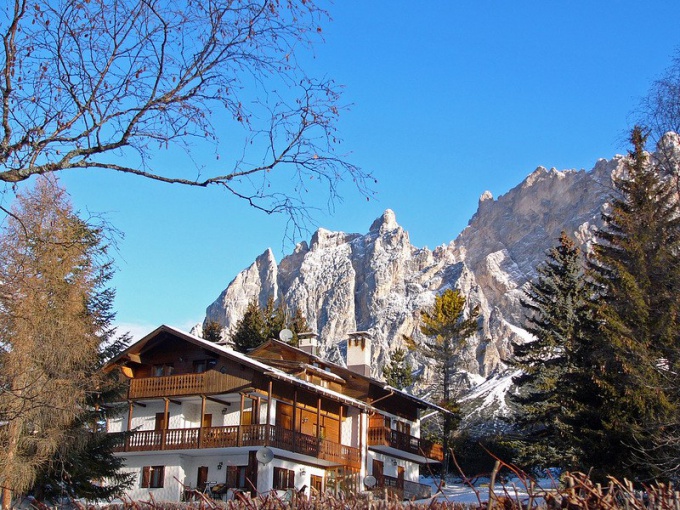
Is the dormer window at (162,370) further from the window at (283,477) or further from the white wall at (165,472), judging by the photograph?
the window at (283,477)

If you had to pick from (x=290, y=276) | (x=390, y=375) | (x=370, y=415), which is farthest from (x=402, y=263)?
(x=370, y=415)

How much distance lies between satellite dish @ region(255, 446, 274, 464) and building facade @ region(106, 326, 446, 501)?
0.04m

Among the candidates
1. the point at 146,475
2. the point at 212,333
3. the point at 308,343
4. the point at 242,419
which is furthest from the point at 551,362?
the point at 212,333

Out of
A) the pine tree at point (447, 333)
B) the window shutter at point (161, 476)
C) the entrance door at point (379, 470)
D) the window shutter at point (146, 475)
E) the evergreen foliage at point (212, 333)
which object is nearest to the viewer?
the window shutter at point (161, 476)

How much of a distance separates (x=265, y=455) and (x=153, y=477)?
6.97 m

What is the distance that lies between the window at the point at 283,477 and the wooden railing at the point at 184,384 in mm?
4068

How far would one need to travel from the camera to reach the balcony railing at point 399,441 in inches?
1540

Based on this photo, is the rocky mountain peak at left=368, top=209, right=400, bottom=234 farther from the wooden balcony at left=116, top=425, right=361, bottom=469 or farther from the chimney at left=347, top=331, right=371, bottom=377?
the wooden balcony at left=116, top=425, right=361, bottom=469

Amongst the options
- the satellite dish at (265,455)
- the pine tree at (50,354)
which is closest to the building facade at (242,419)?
the satellite dish at (265,455)

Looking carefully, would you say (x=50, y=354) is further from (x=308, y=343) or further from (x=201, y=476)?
(x=308, y=343)

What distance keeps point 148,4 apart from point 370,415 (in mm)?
34670

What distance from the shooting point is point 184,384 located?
113 ft

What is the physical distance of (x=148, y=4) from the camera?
662cm

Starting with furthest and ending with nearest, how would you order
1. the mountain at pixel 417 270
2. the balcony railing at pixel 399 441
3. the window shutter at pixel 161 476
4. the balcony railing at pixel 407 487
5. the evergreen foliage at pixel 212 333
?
the mountain at pixel 417 270, the evergreen foliage at pixel 212 333, the balcony railing at pixel 407 487, the balcony railing at pixel 399 441, the window shutter at pixel 161 476
